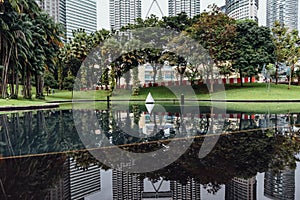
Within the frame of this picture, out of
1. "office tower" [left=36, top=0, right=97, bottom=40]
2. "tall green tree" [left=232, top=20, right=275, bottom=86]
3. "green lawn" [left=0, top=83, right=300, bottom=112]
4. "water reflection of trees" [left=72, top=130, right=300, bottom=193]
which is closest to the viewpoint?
"water reflection of trees" [left=72, top=130, right=300, bottom=193]

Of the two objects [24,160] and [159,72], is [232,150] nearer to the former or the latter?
[24,160]

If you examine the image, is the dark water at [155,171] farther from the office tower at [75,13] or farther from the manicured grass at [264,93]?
the office tower at [75,13]

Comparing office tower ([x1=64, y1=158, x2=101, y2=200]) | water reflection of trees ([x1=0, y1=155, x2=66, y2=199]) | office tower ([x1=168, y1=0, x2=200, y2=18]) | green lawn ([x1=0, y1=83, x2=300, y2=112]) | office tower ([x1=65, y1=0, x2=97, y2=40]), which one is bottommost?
office tower ([x1=64, y1=158, x2=101, y2=200])

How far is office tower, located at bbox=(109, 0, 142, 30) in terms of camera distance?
85.7 ft

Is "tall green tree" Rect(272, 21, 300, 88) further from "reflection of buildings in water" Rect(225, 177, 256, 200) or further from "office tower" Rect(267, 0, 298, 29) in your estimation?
"reflection of buildings in water" Rect(225, 177, 256, 200)

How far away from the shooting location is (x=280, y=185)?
11.6ft

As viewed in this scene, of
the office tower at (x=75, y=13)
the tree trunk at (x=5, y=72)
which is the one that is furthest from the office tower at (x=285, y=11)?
the tree trunk at (x=5, y=72)

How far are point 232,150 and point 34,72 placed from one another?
24446 mm

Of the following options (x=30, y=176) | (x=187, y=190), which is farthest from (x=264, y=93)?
(x=30, y=176)

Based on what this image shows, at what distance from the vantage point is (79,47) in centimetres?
3703

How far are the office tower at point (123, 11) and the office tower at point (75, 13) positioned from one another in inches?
1093

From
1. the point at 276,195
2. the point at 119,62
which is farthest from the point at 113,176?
the point at 119,62

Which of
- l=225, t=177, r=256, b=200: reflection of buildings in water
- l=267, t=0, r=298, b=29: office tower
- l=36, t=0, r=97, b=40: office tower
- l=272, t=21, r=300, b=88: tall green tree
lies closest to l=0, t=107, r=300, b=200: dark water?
l=225, t=177, r=256, b=200: reflection of buildings in water

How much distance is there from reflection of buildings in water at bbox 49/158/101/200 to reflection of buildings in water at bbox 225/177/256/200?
155 cm
